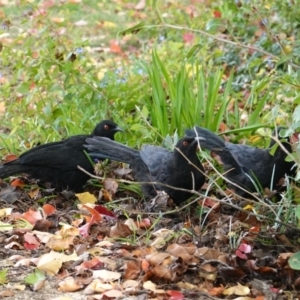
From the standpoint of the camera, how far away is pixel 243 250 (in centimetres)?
420

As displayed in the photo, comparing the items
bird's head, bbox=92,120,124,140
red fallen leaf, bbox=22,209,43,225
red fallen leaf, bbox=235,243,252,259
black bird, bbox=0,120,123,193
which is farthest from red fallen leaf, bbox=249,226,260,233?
bird's head, bbox=92,120,124,140

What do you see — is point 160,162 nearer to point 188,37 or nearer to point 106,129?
point 106,129

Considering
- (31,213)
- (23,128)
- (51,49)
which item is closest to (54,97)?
(23,128)

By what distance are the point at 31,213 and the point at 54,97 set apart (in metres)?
2.34

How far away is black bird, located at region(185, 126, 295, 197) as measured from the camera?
17.4 ft

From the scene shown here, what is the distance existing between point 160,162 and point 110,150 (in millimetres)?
352

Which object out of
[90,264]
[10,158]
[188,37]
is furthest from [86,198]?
[188,37]

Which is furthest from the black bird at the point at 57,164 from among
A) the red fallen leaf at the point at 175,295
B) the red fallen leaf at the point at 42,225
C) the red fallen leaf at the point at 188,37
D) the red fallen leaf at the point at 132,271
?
the red fallen leaf at the point at 188,37

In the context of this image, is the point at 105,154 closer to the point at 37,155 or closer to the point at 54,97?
the point at 37,155

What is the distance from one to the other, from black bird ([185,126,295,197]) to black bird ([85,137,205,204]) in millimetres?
167

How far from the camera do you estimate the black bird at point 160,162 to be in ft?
17.4

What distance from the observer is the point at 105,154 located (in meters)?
5.51

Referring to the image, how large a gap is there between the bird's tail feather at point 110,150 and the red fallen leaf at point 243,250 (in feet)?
4.85

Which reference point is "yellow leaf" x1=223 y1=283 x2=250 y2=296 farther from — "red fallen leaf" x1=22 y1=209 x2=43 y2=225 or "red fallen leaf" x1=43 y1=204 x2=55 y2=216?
"red fallen leaf" x1=43 y1=204 x2=55 y2=216
